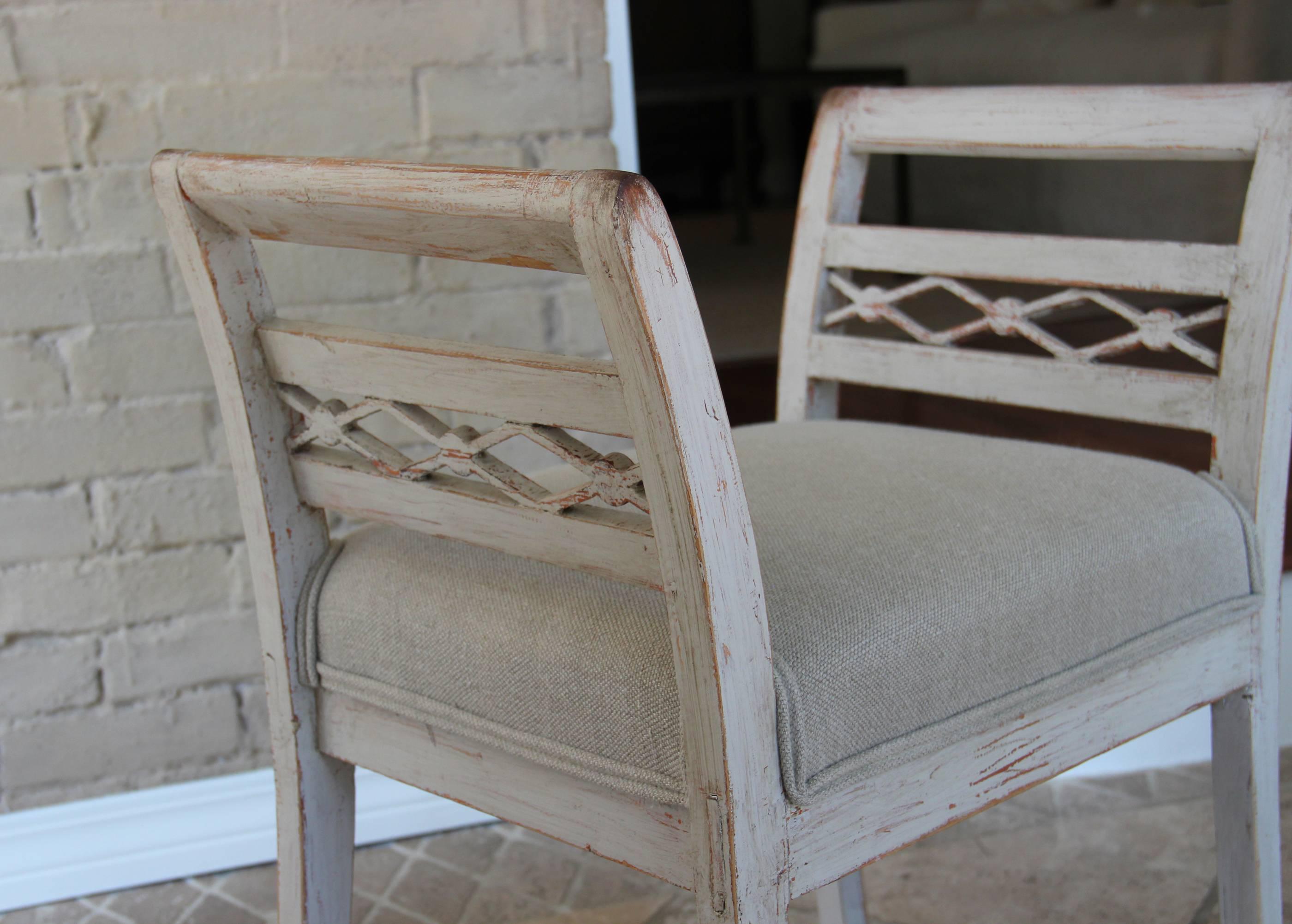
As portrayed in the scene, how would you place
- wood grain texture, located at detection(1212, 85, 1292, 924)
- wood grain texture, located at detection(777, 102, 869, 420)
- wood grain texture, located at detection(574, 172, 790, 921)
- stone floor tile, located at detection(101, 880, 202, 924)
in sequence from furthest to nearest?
stone floor tile, located at detection(101, 880, 202, 924) < wood grain texture, located at detection(777, 102, 869, 420) < wood grain texture, located at detection(1212, 85, 1292, 924) < wood grain texture, located at detection(574, 172, 790, 921)

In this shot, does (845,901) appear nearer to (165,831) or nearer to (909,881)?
(909,881)

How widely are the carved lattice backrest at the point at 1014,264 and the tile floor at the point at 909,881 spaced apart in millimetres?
527

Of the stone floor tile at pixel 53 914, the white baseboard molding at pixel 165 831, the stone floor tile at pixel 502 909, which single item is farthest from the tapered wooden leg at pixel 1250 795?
the stone floor tile at pixel 53 914

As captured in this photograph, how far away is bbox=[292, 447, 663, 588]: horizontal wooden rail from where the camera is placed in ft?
2.20

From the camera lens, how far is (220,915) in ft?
4.52

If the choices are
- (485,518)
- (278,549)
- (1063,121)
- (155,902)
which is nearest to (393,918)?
(155,902)

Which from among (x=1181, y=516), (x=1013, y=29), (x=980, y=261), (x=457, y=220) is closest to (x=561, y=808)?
(x=457, y=220)

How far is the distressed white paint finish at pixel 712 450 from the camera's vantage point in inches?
23.4

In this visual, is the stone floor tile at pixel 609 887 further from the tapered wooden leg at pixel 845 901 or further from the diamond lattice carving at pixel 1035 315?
the diamond lattice carving at pixel 1035 315

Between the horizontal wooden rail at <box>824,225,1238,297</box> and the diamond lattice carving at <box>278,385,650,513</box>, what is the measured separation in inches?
19.0

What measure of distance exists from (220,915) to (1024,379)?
979 mm

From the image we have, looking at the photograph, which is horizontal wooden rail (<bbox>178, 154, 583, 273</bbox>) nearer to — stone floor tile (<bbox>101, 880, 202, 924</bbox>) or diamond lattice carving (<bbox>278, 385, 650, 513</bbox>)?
diamond lattice carving (<bbox>278, 385, 650, 513</bbox>)

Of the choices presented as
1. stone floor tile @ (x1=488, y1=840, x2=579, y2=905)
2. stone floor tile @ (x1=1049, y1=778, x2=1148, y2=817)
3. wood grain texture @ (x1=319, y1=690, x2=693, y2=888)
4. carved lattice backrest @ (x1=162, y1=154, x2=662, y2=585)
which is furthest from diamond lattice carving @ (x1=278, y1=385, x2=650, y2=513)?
stone floor tile @ (x1=1049, y1=778, x2=1148, y2=817)

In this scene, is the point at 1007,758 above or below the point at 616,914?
above
